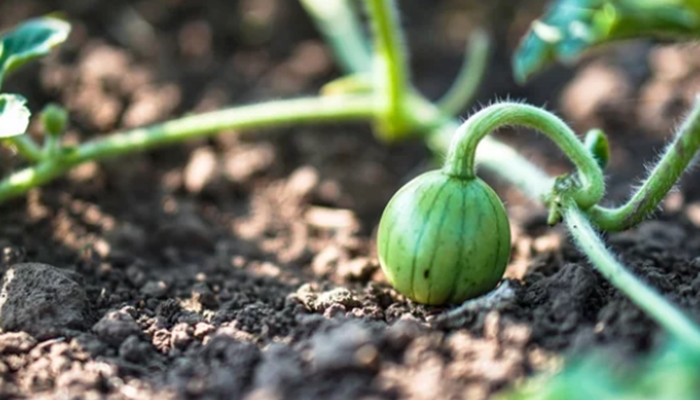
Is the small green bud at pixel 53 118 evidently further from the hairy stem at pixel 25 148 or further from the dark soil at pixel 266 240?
the dark soil at pixel 266 240

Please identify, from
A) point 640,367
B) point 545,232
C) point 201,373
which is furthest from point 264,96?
point 640,367

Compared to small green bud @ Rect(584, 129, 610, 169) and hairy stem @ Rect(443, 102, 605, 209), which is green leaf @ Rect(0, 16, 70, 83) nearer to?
hairy stem @ Rect(443, 102, 605, 209)

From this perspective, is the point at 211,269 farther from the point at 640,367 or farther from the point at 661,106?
the point at 661,106

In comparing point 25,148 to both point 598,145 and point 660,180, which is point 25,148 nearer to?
point 598,145

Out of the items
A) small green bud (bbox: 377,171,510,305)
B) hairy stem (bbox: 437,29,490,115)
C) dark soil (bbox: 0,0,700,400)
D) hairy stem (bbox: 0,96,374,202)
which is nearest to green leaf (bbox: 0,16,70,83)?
hairy stem (bbox: 0,96,374,202)

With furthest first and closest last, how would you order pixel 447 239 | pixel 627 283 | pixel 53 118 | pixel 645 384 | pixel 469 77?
1. pixel 469 77
2. pixel 53 118
3. pixel 447 239
4. pixel 627 283
5. pixel 645 384

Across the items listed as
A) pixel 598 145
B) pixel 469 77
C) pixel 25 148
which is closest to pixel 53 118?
pixel 25 148
